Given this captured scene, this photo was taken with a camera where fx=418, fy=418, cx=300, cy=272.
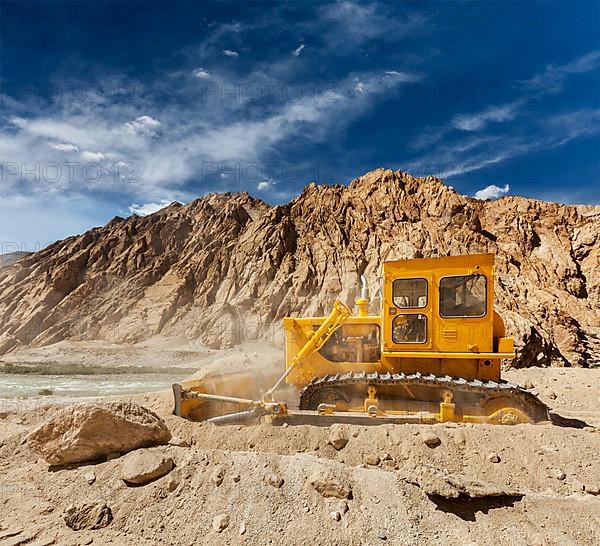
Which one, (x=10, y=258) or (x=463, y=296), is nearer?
(x=463, y=296)

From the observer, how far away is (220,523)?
413 cm

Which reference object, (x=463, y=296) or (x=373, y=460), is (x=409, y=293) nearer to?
(x=463, y=296)

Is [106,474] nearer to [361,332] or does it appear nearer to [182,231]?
[361,332]

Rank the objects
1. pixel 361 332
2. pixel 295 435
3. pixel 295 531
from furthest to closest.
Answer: pixel 361 332 < pixel 295 435 < pixel 295 531

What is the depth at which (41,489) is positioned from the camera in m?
4.75

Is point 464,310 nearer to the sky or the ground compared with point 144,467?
nearer to the sky

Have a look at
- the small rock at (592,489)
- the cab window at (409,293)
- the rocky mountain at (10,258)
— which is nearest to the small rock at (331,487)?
the small rock at (592,489)

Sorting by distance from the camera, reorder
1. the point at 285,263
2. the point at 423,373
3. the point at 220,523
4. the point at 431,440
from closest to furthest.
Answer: the point at 220,523 → the point at 431,440 → the point at 423,373 → the point at 285,263

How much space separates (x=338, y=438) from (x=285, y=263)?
41.0 metres

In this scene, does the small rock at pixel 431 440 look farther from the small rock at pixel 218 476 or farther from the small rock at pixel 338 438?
the small rock at pixel 218 476

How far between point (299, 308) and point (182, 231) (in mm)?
26069

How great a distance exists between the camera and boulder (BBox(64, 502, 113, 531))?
4.13 meters

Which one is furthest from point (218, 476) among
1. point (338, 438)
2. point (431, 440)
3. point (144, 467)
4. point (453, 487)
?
point (431, 440)

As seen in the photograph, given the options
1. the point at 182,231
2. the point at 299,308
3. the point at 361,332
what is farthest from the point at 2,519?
the point at 182,231
